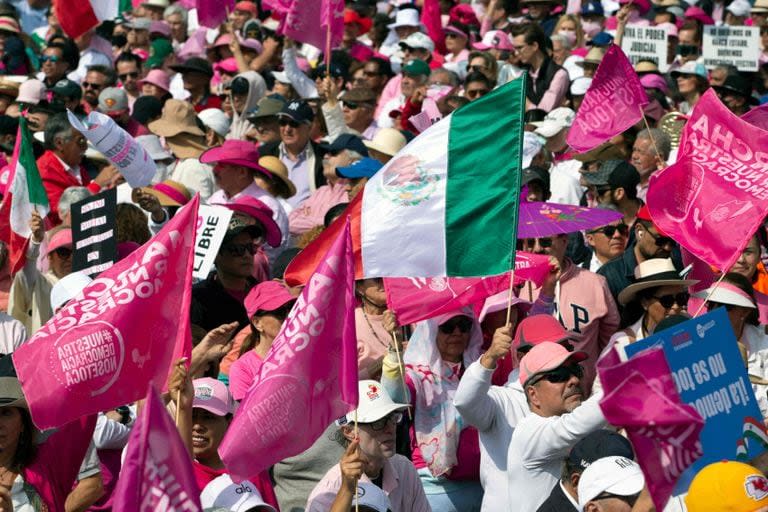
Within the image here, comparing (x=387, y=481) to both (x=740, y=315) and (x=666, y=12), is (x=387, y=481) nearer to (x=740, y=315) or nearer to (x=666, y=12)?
(x=740, y=315)

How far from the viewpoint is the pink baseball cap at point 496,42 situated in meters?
15.6

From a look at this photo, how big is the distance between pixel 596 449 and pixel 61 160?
5629mm

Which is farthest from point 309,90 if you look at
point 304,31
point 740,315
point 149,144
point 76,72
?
point 740,315

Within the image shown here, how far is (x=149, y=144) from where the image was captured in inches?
499

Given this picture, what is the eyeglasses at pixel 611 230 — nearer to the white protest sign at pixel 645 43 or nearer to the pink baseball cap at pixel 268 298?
the pink baseball cap at pixel 268 298

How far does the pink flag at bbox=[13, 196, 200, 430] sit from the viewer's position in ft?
21.7

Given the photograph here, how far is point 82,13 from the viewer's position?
621 inches

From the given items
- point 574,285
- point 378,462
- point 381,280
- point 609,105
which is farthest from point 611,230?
point 378,462

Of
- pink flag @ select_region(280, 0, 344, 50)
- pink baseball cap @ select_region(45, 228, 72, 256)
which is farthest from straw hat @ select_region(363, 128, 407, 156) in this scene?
pink flag @ select_region(280, 0, 344, 50)

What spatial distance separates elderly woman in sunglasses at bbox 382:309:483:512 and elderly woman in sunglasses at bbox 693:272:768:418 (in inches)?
51.2

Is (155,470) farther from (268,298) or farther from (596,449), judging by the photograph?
(268,298)

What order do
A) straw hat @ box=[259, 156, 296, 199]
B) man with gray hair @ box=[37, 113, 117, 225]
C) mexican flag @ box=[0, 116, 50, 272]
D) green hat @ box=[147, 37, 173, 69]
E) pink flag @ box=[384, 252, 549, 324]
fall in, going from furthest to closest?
1. green hat @ box=[147, 37, 173, 69]
2. man with gray hair @ box=[37, 113, 117, 225]
3. straw hat @ box=[259, 156, 296, 199]
4. mexican flag @ box=[0, 116, 50, 272]
5. pink flag @ box=[384, 252, 549, 324]

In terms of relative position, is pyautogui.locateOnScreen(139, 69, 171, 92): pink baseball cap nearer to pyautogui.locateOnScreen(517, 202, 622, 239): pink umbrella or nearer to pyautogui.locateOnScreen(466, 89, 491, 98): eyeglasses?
pyautogui.locateOnScreen(466, 89, 491, 98): eyeglasses

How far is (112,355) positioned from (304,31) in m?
8.04
